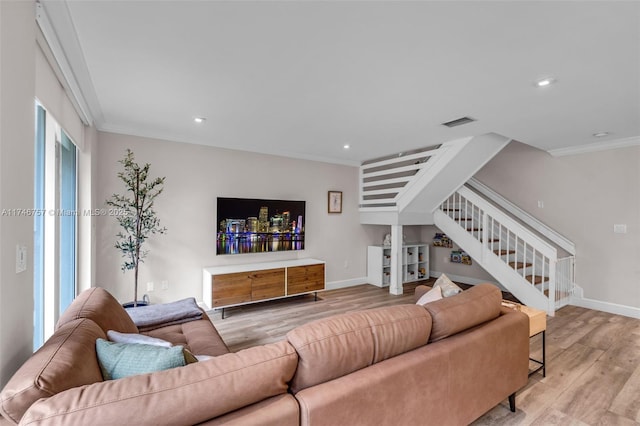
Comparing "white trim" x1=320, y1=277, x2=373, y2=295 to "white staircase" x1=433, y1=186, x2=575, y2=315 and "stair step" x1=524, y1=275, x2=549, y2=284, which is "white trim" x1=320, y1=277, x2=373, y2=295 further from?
"stair step" x1=524, y1=275, x2=549, y2=284

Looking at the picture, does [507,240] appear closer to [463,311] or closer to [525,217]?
[525,217]

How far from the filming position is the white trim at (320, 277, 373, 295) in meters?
5.22

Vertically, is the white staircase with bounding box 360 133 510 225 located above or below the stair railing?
above

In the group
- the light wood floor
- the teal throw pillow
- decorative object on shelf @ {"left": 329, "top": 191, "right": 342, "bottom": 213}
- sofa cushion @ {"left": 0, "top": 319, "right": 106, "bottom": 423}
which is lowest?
the light wood floor

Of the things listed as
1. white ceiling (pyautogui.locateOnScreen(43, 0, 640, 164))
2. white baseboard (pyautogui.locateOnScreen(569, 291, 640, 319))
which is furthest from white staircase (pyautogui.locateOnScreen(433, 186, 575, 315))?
white ceiling (pyautogui.locateOnScreen(43, 0, 640, 164))

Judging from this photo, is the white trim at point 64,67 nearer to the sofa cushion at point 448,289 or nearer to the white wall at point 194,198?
the white wall at point 194,198

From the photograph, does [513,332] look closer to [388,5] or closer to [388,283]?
[388,5]

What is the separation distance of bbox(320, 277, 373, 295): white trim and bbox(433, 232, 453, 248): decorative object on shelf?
5.48 ft

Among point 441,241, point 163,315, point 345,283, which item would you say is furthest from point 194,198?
point 441,241

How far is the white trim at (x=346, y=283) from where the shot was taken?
5218 millimetres

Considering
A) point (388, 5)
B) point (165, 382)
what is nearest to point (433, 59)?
point (388, 5)

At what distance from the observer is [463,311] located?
1.66 metres

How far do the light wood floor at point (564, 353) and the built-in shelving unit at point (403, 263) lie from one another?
0.64 meters

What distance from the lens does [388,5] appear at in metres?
1.47
